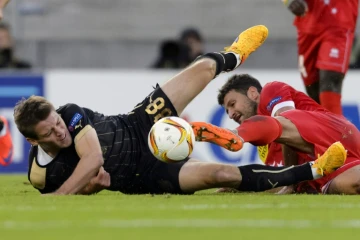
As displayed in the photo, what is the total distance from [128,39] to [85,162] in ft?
29.8

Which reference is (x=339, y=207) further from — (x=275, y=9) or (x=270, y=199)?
(x=275, y=9)

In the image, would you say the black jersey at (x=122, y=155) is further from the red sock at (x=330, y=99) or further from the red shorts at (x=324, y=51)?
the red shorts at (x=324, y=51)

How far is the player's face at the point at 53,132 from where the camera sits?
735cm

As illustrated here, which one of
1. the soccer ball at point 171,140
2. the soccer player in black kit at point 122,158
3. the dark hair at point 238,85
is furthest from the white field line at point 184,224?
the dark hair at point 238,85

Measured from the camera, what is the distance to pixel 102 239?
16.0 ft

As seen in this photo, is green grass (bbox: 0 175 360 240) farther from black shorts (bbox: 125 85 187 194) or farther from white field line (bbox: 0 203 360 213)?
black shorts (bbox: 125 85 187 194)

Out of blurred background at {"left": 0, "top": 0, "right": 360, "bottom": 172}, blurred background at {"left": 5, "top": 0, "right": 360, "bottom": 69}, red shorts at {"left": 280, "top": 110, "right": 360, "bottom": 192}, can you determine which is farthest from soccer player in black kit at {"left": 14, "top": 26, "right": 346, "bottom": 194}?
blurred background at {"left": 5, "top": 0, "right": 360, "bottom": 69}

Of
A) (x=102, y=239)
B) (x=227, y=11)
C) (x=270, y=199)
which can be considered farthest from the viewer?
(x=227, y=11)

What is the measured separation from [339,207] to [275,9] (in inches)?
399

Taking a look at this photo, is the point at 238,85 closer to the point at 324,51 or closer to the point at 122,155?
the point at 122,155

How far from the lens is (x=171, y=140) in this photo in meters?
7.26

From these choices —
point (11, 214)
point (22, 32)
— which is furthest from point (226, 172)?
point (22, 32)

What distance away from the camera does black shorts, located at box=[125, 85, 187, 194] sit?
7801 millimetres

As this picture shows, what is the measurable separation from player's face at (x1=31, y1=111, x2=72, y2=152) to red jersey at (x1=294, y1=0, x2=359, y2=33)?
4.06 m
